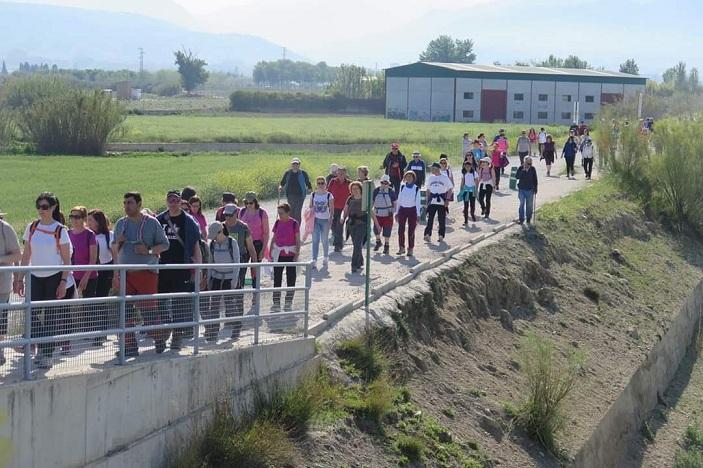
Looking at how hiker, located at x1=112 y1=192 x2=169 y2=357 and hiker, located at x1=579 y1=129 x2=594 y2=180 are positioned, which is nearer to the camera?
hiker, located at x1=112 y1=192 x2=169 y2=357

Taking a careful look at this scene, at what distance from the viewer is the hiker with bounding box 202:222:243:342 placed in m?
12.0

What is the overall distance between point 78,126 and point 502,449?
47.4m

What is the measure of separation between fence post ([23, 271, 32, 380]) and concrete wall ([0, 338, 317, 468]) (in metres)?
0.14

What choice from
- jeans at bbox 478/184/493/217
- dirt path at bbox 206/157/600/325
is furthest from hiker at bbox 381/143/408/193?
jeans at bbox 478/184/493/217

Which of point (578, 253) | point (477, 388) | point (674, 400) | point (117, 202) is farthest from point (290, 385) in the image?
point (117, 202)

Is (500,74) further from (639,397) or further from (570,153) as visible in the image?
(639,397)

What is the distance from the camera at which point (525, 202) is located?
2744cm

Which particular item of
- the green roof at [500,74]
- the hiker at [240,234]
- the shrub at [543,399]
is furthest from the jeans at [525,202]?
the green roof at [500,74]

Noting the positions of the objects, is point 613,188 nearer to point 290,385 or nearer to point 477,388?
point 477,388

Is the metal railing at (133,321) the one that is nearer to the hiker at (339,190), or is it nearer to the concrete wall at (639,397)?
the concrete wall at (639,397)

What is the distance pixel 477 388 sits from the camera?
1680cm

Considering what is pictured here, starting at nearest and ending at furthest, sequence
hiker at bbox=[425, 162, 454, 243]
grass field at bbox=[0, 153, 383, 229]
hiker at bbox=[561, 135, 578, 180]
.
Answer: hiker at bbox=[425, 162, 454, 243]
grass field at bbox=[0, 153, 383, 229]
hiker at bbox=[561, 135, 578, 180]

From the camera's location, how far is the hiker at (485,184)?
27031 millimetres

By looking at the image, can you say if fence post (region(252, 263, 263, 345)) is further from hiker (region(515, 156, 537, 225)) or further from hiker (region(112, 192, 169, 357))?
hiker (region(515, 156, 537, 225))
